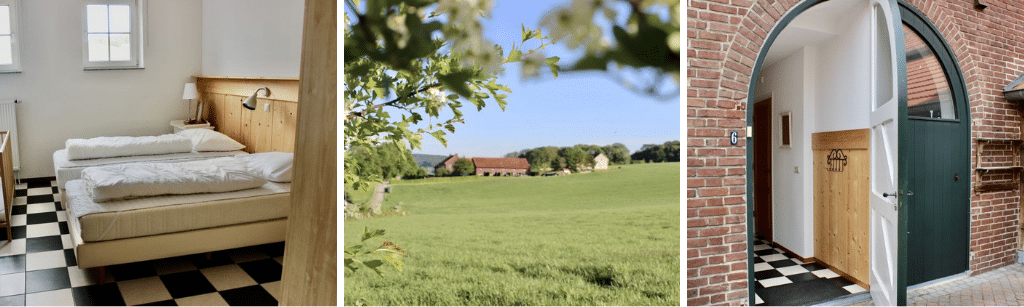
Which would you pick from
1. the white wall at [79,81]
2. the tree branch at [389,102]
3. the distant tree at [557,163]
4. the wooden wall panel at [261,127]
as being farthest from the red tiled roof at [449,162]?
the white wall at [79,81]

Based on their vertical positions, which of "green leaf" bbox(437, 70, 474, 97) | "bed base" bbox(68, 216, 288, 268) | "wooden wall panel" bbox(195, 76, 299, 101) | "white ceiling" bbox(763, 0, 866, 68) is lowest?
"bed base" bbox(68, 216, 288, 268)

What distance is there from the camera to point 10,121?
5.71 metres

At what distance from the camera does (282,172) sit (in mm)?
3914

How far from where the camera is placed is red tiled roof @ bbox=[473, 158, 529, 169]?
11.3 feet

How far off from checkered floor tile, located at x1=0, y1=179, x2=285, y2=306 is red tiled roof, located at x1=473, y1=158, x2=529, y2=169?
4.42ft

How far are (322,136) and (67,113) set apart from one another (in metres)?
5.59

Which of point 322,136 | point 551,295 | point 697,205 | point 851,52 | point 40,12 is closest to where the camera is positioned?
point 322,136

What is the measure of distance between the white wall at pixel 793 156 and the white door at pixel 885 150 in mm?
1247

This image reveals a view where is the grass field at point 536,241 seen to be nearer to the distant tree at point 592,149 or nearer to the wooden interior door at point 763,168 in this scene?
the distant tree at point 592,149

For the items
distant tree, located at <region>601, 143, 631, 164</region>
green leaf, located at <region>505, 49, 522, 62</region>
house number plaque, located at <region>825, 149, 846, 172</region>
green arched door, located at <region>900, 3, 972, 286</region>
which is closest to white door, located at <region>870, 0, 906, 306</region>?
green arched door, located at <region>900, 3, 972, 286</region>

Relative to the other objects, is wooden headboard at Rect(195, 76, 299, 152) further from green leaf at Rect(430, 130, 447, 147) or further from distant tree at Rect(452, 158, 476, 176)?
green leaf at Rect(430, 130, 447, 147)

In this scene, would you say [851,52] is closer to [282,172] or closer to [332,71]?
[332,71]

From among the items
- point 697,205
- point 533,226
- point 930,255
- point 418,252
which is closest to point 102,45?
point 418,252

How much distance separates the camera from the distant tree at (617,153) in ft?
12.9
